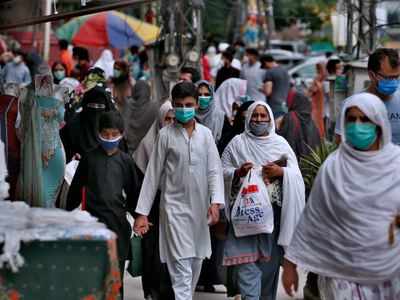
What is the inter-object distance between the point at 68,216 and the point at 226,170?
286cm

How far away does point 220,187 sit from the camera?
805cm

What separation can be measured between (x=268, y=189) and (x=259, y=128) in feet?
1.40

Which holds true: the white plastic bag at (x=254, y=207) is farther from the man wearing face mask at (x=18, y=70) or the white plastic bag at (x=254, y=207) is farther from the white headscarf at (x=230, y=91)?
the man wearing face mask at (x=18, y=70)

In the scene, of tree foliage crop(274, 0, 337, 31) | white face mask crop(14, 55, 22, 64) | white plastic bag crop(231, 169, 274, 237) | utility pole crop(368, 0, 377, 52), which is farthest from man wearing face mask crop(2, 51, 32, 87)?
tree foliage crop(274, 0, 337, 31)

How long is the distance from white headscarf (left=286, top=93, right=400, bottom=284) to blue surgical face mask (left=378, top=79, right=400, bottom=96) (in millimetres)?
1665

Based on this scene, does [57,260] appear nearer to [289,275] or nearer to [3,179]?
[3,179]

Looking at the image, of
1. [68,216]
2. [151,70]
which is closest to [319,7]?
[151,70]

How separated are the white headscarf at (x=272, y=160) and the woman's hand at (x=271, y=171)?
4 centimetres

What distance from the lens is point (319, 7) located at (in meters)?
39.8

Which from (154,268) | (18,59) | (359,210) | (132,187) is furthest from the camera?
(18,59)

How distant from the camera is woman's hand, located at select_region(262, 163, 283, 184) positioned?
25.7 ft

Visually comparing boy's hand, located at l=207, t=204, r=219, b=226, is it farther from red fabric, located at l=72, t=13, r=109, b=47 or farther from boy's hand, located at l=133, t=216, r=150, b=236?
red fabric, located at l=72, t=13, r=109, b=47

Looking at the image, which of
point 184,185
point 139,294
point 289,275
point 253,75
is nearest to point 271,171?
point 184,185

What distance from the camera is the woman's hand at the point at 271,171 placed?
25.7 feet
